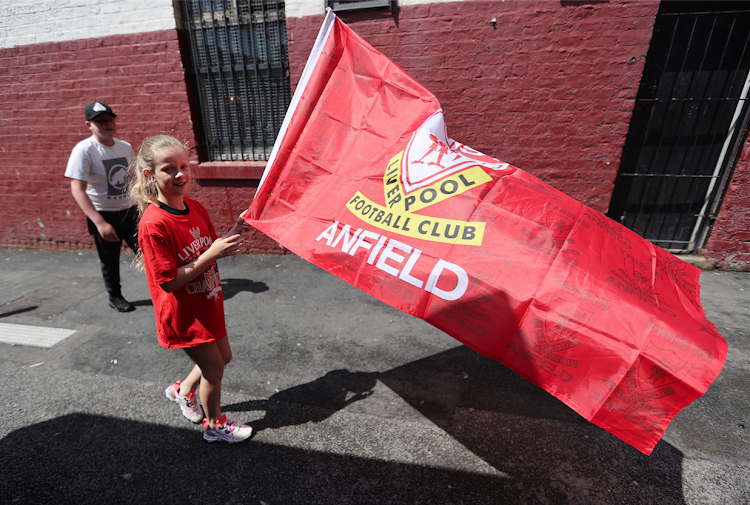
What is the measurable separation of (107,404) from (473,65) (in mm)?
4810

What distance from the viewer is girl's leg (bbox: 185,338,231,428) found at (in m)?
2.13

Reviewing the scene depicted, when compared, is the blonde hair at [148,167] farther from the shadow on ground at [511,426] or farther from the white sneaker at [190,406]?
the shadow on ground at [511,426]

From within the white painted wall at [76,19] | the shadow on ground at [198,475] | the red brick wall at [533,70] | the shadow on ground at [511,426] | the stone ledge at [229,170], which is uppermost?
the white painted wall at [76,19]

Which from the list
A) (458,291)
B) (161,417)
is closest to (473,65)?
(458,291)

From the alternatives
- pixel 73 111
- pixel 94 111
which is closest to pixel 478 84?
pixel 94 111

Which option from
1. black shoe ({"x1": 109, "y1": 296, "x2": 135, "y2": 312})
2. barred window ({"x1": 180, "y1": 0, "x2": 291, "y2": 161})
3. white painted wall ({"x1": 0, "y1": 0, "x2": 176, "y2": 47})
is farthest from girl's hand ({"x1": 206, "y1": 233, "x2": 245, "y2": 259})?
white painted wall ({"x1": 0, "y1": 0, "x2": 176, "y2": 47})

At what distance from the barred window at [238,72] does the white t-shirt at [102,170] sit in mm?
1575

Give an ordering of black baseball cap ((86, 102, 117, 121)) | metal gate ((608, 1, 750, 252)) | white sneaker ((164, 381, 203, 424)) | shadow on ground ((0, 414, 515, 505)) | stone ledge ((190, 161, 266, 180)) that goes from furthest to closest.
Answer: stone ledge ((190, 161, 266, 180)), metal gate ((608, 1, 750, 252)), black baseball cap ((86, 102, 117, 121)), white sneaker ((164, 381, 203, 424)), shadow on ground ((0, 414, 515, 505))

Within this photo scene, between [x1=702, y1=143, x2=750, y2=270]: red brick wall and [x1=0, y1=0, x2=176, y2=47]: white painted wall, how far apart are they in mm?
7292

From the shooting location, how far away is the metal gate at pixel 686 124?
170 inches

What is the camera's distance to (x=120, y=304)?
4152mm

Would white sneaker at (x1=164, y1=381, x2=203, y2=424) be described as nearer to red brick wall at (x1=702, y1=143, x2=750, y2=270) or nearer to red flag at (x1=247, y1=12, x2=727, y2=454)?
red flag at (x1=247, y1=12, x2=727, y2=454)

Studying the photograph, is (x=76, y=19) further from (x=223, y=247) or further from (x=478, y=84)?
(x=223, y=247)

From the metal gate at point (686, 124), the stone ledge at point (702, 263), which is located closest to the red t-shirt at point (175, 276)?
the metal gate at point (686, 124)
